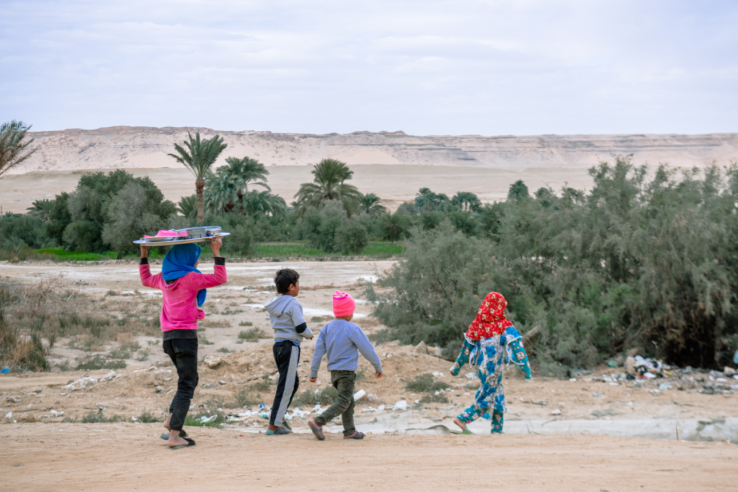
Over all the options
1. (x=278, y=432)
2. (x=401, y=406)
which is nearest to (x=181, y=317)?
(x=278, y=432)

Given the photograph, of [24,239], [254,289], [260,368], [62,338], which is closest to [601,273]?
[260,368]

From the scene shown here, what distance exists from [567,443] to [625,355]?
4.71 metres

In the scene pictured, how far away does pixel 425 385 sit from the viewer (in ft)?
28.9

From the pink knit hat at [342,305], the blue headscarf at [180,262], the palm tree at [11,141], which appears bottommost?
the pink knit hat at [342,305]

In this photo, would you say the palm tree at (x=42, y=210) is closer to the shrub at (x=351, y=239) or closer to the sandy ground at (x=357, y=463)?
the shrub at (x=351, y=239)

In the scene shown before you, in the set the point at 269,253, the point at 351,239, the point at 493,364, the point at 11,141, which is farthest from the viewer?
the point at 351,239

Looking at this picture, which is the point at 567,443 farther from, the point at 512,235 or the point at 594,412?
the point at 512,235

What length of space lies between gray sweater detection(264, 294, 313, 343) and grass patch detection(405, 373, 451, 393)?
12.2 feet

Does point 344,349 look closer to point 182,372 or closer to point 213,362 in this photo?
point 182,372

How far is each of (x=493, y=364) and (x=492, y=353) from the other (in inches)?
4.5

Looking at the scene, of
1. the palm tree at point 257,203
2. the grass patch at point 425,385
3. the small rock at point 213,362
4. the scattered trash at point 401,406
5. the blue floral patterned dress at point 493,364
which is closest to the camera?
the blue floral patterned dress at point 493,364

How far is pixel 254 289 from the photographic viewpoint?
24.4 m

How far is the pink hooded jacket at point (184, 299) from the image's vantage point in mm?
5059

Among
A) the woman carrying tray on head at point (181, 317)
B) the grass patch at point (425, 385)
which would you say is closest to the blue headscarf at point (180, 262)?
the woman carrying tray on head at point (181, 317)
